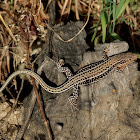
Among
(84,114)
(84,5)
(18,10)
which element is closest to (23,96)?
(84,114)

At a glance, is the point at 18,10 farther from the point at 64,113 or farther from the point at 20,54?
the point at 64,113

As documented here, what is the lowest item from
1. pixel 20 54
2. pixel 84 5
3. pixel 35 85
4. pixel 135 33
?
pixel 35 85

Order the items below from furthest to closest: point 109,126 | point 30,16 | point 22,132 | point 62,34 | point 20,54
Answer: point 20,54 < point 30,16 < point 62,34 < point 22,132 < point 109,126

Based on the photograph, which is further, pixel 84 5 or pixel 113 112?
pixel 84 5

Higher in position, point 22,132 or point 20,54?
point 20,54

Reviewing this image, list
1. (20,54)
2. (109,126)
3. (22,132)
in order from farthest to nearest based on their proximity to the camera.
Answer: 1. (20,54)
2. (22,132)
3. (109,126)

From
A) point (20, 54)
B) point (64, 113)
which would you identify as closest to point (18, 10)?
point (20, 54)

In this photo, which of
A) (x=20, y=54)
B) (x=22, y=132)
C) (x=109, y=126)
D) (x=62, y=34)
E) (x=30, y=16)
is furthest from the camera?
(x=20, y=54)

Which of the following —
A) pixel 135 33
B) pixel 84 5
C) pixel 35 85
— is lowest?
pixel 35 85

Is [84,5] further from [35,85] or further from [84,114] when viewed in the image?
[84,114]
